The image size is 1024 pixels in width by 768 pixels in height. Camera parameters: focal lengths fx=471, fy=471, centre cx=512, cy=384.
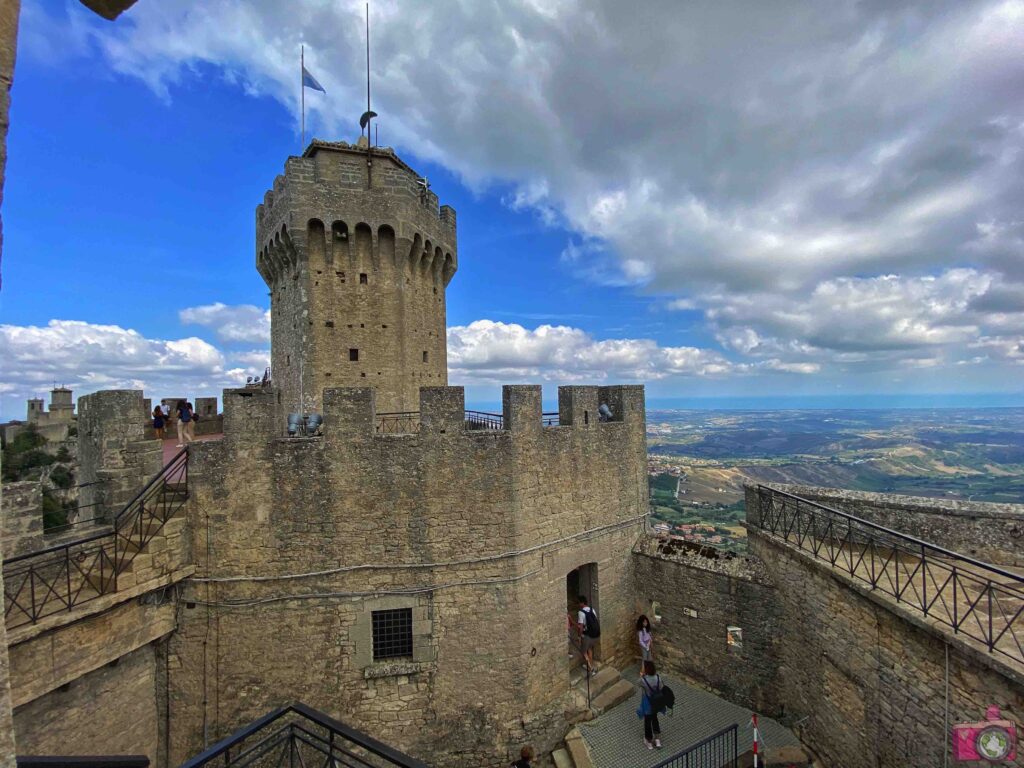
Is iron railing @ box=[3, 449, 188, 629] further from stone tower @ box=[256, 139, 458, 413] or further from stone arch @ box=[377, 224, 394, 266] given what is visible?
stone arch @ box=[377, 224, 394, 266]

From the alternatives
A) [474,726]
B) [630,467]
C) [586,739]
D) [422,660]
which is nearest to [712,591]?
[630,467]

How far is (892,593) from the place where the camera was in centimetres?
686

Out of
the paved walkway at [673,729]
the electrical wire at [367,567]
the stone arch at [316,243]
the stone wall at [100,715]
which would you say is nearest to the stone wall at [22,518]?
the stone wall at [100,715]

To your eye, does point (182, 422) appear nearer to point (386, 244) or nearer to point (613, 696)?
point (386, 244)

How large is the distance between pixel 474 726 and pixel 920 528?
358 inches

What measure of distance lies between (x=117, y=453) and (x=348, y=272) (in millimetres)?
6366

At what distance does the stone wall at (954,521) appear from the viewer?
320 inches

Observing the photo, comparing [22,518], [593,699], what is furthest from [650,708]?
[22,518]

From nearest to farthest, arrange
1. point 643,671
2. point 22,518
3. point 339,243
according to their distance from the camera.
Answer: point 22,518
point 643,671
point 339,243

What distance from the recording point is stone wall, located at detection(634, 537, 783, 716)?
9.43 m

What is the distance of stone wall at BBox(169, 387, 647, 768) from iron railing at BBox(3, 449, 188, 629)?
0.57m

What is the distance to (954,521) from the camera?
858 cm

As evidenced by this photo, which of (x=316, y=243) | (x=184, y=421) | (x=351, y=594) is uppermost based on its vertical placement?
(x=316, y=243)

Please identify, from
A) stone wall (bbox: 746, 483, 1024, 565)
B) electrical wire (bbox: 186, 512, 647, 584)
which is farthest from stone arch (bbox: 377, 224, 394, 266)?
stone wall (bbox: 746, 483, 1024, 565)
